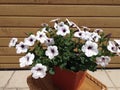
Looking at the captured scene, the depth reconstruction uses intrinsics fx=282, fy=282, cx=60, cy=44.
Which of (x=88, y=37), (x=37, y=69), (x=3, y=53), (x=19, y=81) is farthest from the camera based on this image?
(x=3, y=53)

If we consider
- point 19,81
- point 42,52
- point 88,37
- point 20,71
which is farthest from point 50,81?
point 20,71

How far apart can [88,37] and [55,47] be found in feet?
0.99

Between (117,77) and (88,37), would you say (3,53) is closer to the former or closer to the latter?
(117,77)

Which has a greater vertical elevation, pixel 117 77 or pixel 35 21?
pixel 35 21

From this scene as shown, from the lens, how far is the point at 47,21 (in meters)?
4.63

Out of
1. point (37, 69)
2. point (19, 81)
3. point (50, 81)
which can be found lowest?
point (19, 81)

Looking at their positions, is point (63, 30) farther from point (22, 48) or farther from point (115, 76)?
point (115, 76)

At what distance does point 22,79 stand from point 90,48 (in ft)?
8.15

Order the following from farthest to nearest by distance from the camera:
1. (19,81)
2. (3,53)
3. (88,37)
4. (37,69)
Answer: (3,53)
(19,81)
(88,37)
(37,69)

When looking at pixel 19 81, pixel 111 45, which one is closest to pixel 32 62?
pixel 111 45

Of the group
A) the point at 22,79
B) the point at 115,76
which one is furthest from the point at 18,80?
the point at 115,76

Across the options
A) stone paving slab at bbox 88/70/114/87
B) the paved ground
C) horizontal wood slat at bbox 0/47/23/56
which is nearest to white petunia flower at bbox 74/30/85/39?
the paved ground

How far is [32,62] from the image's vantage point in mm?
2270

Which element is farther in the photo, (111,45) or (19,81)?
(19,81)
